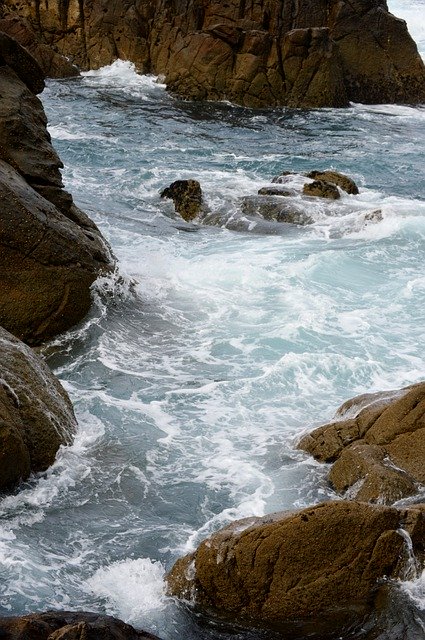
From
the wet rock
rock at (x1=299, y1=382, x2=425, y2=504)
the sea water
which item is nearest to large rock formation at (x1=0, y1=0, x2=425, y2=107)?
the sea water

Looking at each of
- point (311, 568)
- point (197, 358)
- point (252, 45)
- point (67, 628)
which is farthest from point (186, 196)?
point (67, 628)

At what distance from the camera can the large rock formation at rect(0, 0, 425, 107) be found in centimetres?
3056

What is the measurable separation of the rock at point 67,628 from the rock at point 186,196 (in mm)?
13652

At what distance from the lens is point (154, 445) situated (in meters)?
10.3

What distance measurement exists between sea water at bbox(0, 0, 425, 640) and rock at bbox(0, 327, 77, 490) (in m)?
0.22

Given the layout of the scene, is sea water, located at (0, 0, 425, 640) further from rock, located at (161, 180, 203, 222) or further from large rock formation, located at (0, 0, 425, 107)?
large rock formation, located at (0, 0, 425, 107)

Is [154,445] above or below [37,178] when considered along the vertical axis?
below

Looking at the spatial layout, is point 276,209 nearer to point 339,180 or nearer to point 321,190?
point 321,190

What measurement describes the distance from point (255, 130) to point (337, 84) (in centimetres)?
528

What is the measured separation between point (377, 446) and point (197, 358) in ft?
13.9

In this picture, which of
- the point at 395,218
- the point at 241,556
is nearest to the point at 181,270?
the point at 395,218

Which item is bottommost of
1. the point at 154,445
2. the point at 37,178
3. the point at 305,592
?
the point at 154,445

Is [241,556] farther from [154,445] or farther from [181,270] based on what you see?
[181,270]

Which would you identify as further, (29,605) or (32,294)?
(32,294)
